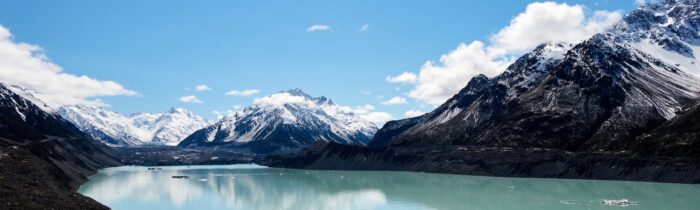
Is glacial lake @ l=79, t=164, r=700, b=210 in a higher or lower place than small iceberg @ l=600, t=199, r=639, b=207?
higher

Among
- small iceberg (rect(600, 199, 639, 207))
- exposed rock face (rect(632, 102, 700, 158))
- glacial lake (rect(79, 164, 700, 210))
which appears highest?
exposed rock face (rect(632, 102, 700, 158))

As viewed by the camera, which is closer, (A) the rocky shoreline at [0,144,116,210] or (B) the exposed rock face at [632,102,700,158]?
(A) the rocky shoreline at [0,144,116,210]

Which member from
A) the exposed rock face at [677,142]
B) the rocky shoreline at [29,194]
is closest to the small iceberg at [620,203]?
the exposed rock face at [677,142]

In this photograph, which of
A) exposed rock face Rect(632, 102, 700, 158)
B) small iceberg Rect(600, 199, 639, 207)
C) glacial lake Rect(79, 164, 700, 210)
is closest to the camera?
small iceberg Rect(600, 199, 639, 207)

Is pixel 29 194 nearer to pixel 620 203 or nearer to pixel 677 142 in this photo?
pixel 620 203

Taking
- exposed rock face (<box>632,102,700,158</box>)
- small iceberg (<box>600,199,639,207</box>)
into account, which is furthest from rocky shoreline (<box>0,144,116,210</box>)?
exposed rock face (<box>632,102,700,158</box>)

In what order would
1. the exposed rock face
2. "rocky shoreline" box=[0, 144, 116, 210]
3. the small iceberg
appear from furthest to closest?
the exposed rock face, the small iceberg, "rocky shoreline" box=[0, 144, 116, 210]

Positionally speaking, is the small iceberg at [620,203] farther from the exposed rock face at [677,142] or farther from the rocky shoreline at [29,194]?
the rocky shoreline at [29,194]

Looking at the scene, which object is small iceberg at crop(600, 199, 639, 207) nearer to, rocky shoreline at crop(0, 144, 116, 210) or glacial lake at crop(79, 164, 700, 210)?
glacial lake at crop(79, 164, 700, 210)

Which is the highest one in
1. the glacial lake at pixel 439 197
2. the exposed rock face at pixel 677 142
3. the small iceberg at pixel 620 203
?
the exposed rock face at pixel 677 142

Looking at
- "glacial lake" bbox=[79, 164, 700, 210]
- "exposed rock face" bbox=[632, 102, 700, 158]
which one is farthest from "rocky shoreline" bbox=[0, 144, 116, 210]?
"exposed rock face" bbox=[632, 102, 700, 158]

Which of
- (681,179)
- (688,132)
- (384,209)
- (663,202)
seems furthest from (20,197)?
(688,132)

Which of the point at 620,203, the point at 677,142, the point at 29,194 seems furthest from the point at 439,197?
the point at 677,142

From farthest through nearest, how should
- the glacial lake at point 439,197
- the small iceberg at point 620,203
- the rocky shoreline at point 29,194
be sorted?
1. the glacial lake at point 439,197
2. the small iceberg at point 620,203
3. the rocky shoreline at point 29,194
